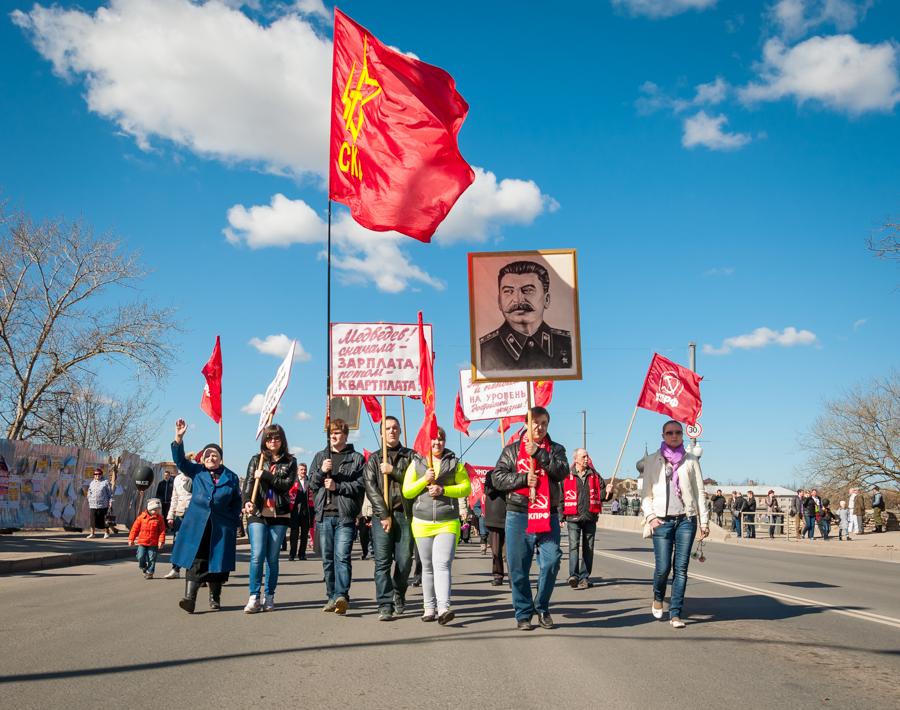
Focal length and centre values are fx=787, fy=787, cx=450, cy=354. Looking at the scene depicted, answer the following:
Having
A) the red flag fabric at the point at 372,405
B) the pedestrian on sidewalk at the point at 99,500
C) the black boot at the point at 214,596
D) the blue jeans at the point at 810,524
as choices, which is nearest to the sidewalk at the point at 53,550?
the pedestrian on sidewalk at the point at 99,500

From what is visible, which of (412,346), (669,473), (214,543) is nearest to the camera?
(669,473)

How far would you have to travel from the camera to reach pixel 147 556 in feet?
39.7

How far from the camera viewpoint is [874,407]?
127 feet

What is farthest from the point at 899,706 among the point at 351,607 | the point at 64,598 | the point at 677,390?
the point at 677,390

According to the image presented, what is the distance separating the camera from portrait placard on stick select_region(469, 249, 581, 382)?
8.05 meters

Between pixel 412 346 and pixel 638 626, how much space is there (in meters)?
5.47

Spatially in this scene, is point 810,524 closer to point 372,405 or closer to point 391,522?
point 372,405

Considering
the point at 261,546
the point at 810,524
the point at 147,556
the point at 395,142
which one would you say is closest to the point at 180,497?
the point at 147,556

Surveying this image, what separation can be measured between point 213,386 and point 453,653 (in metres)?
8.45

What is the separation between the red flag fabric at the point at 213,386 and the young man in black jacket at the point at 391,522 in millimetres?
5383

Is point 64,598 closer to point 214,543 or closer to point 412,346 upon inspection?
point 214,543

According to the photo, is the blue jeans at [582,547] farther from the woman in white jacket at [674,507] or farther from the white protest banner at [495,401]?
the white protest banner at [495,401]

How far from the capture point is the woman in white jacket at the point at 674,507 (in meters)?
7.54

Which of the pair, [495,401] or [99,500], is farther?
[99,500]
